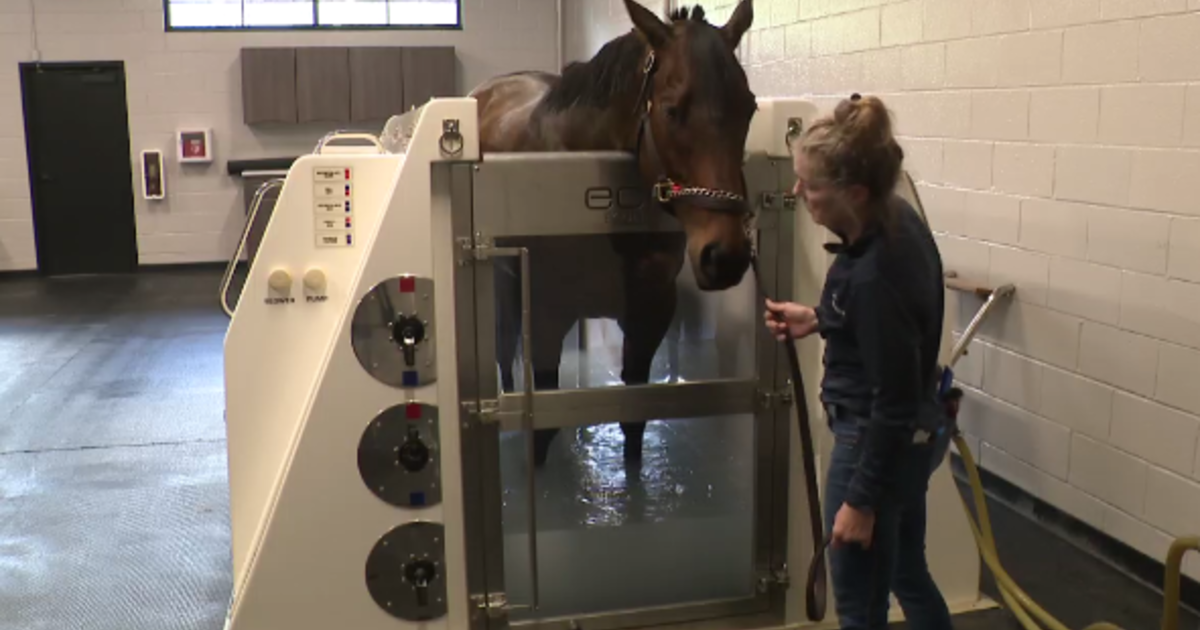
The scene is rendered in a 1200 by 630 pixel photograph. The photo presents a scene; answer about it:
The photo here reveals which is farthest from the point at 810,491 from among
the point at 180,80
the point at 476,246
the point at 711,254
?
the point at 180,80

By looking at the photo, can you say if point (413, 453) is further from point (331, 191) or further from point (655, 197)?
point (655, 197)

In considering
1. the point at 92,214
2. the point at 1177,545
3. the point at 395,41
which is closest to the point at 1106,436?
the point at 1177,545

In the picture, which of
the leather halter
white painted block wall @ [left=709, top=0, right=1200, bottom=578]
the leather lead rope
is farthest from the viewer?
white painted block wall @ [left=709, top=0, right=1200, bottom=578]

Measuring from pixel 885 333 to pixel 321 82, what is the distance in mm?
8408

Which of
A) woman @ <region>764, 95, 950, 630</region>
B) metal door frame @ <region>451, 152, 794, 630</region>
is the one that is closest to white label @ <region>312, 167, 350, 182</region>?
metal door frame @ <region>451, 152, 794, 630</region>

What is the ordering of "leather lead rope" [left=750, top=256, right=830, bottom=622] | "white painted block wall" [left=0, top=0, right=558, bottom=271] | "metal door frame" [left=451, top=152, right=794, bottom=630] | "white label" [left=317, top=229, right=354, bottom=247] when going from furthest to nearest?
"white painted block wall" [left=0, top=0, right=558, bottom=271]
"white label" [left=317, top=229, right=354, bottom=247]
"metal door frame" [left=451, top=152, right=794, bottom=630]
"leather lead rope" [left=750, top=256, right=830, bottom=622]

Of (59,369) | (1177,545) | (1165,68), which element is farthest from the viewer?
(59,369)

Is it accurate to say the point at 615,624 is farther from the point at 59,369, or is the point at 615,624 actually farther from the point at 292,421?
the point at 59,369

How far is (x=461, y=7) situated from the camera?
9.70m

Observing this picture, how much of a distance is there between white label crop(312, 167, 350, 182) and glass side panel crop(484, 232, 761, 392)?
0.47m

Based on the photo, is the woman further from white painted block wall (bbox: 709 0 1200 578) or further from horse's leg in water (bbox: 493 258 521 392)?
white painted block wall (bbox: 709 0 1200 578)

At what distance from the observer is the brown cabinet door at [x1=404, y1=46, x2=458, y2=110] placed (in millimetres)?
9391

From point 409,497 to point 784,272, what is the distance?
3.17 ft

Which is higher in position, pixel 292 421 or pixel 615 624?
pixel 292 421
